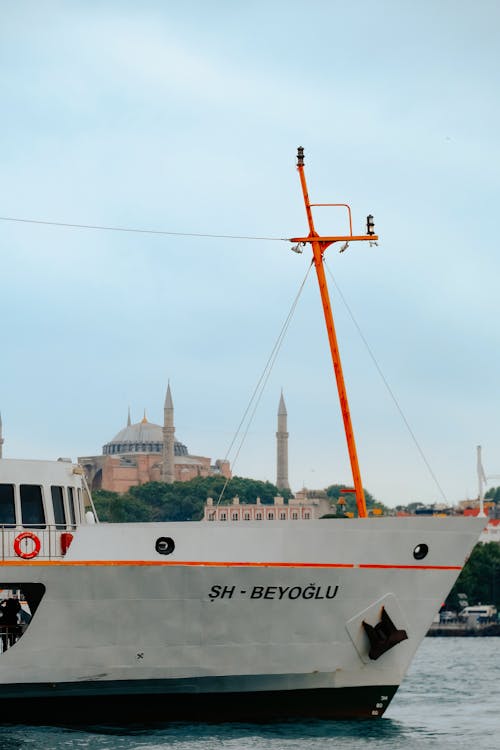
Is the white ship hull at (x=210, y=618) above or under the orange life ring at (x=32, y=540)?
under

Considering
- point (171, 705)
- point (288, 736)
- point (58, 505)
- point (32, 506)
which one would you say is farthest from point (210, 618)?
point (32, 506)

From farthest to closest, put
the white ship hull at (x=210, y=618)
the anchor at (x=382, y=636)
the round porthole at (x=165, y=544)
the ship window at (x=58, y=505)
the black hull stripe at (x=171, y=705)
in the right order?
the ship window at (x=58, y=505) < the anchor at (x=382, y=636) < the round porthole at (x=165, y=544) < the black hull stripe at (x=171, y=705) < the white ship hull at (x=210, y=618)

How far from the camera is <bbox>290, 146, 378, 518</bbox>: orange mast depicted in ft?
96.2

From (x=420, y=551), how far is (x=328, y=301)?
5823mm

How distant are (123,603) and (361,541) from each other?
5.12 metres

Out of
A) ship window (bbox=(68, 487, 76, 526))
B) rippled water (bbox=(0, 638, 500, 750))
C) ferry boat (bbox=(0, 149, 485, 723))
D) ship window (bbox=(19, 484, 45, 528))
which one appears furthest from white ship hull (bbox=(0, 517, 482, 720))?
ship window (bbox=(68, 487, 76, 526))

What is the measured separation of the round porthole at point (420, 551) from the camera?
2902 centimetres

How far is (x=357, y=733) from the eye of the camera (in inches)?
1114

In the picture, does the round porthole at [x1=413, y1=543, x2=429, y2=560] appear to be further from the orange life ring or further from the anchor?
the orange life ring

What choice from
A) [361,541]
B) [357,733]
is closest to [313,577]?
[361,541]

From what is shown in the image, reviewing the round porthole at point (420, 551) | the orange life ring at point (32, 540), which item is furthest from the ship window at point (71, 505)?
the round porthole at point (420, 551)

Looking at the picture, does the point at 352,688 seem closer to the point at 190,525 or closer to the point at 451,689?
the point at 190,525

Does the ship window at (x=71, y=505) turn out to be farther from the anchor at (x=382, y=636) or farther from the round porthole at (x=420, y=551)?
the round porthole at (x=420, y=551)

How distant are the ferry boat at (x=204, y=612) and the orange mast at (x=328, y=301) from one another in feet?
0.70
